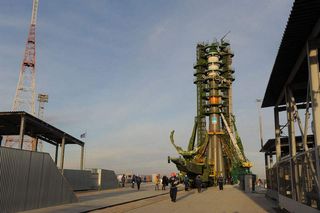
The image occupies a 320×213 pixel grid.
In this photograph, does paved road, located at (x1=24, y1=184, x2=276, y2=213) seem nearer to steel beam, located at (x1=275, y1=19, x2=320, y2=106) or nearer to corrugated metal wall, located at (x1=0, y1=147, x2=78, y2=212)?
corrugated metal wall, located at (x1=0, y1=147, x2=78, y2=212)

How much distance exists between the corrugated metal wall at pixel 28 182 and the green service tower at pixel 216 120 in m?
36.5

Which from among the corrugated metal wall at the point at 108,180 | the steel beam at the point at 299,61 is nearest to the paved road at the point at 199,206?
the steel beam at the point at 299,61

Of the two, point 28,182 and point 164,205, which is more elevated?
point 28,182

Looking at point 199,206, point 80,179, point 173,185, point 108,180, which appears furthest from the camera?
point 108,180

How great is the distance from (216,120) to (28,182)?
5415cm

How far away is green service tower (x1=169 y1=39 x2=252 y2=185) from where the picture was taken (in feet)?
214

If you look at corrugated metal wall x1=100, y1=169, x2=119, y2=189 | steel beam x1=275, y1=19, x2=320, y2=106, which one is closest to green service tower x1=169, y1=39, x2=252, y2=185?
corrugated metal wall x1=100, y1=169, x2=119, y2=189

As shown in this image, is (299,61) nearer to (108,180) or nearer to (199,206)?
(199,206)

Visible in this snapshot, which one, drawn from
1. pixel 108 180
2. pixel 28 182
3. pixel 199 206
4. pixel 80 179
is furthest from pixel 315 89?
pixel 108 180

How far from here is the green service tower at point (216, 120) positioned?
6538 cm

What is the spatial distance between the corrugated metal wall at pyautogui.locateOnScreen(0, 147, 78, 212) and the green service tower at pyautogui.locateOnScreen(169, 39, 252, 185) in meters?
36.5

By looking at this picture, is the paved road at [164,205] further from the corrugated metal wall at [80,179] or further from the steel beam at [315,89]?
the corrugated metal wall at [80,179]

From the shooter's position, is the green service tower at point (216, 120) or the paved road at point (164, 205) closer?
the paved road at point (164, 205)

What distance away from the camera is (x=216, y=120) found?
68.9 m
